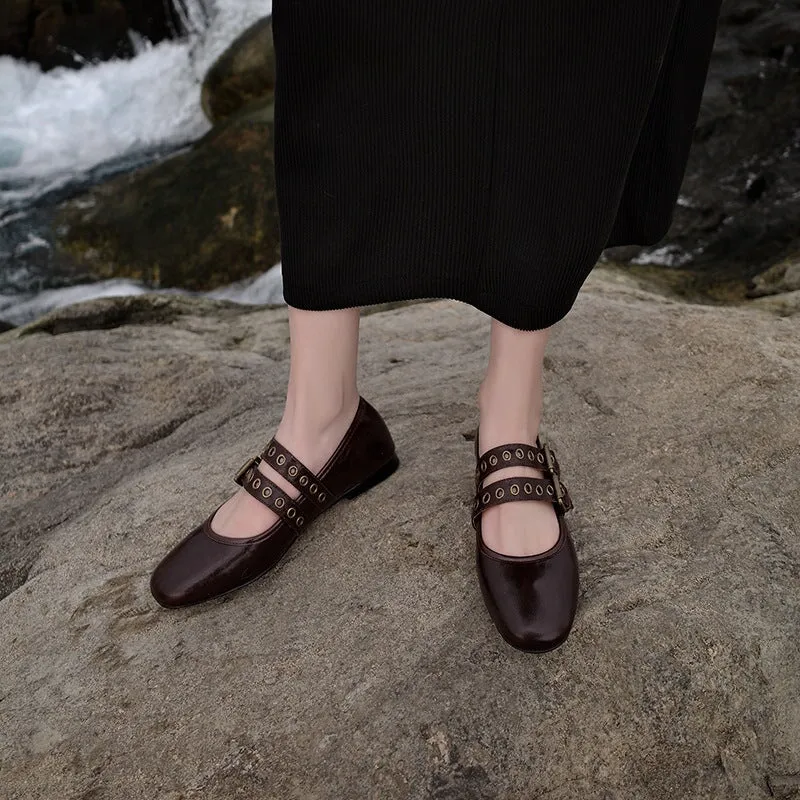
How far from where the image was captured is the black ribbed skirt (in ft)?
3.52

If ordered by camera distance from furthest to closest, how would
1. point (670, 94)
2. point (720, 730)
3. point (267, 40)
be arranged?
point (267, 40) → point (670, 94) → point (720, 730)

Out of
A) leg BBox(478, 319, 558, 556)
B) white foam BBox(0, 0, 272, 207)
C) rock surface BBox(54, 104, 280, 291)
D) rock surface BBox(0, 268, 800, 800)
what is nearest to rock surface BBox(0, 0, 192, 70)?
white foam BBox(0, 0, 272, 207)

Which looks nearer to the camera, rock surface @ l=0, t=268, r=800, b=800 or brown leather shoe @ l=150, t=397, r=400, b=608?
rock surface @ l=0, t=268, r=800, b=800

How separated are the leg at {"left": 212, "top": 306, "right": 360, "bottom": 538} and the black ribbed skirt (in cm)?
6

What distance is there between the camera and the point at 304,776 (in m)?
1.10

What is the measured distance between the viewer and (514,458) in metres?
1.37

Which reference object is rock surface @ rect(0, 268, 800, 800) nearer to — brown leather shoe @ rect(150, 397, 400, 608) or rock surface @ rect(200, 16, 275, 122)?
brown leather shoe @ rect(150, 397, 400, 608)

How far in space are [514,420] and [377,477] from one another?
0.31 metres

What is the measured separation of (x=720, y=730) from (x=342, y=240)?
87 centimetres

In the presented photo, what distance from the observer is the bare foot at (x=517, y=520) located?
1.30 metres

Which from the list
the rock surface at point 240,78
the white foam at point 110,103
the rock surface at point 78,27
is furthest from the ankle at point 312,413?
the rock surface at point 78,27

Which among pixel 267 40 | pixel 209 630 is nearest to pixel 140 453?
pixel 209 630

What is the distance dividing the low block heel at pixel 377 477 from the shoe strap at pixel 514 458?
23 centimetres

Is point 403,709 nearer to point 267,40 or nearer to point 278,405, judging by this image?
point 278,405
